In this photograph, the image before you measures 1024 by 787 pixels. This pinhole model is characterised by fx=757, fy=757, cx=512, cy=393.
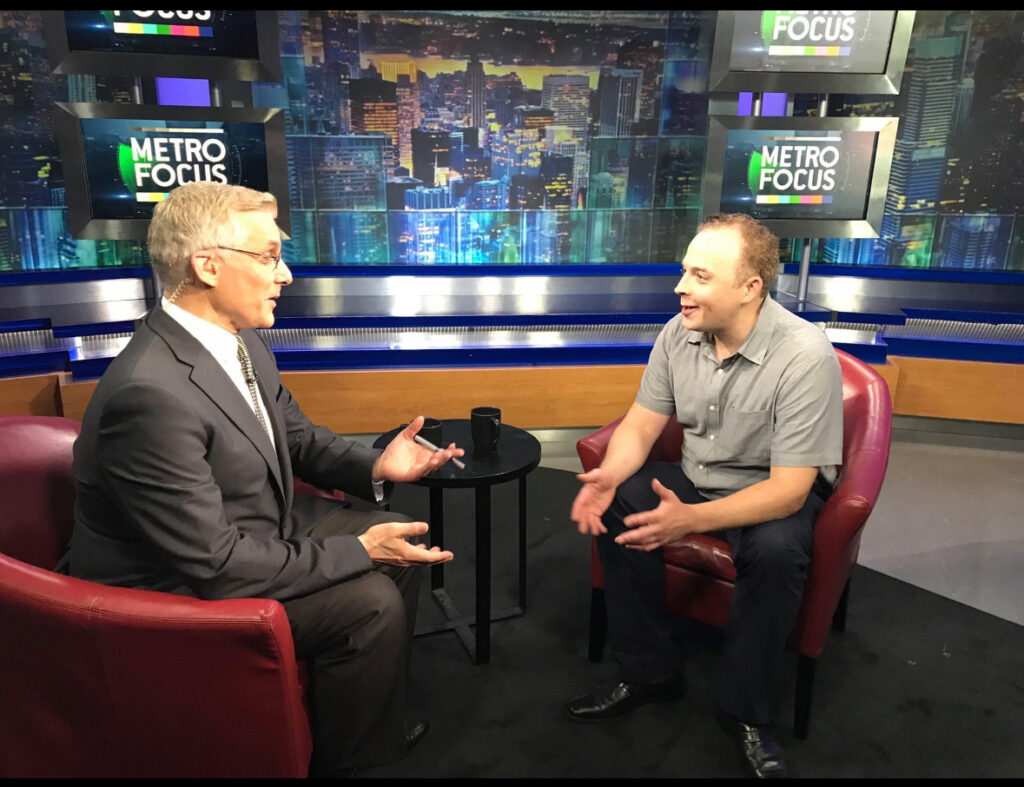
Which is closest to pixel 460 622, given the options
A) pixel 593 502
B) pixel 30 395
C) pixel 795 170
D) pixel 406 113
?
pixel 593 502

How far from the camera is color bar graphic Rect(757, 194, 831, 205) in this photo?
11.6ft

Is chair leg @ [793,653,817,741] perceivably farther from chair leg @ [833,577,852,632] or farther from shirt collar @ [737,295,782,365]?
shirt collar @ [737,295,782,365]

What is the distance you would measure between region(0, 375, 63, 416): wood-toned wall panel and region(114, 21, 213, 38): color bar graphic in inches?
57.3

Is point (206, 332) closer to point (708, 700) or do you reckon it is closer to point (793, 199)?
point (708, 700)

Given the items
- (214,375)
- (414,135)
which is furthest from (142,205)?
(214,375)

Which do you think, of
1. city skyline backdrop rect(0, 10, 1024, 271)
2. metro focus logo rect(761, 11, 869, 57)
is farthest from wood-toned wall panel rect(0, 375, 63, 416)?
→ metro focus logo rect(761, 11, 869, 57)

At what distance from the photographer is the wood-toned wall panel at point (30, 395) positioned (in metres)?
3.14

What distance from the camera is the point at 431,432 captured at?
6.63 feet

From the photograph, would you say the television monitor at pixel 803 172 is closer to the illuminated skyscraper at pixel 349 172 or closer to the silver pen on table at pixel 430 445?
the illuminated skyscraper at pixel 349 172

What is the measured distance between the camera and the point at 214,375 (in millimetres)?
1416

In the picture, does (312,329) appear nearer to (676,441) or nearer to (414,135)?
(414,135)

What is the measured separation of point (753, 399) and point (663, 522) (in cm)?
39

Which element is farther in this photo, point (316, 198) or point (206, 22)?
point (316, 198)

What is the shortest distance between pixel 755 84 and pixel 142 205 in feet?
8.79
